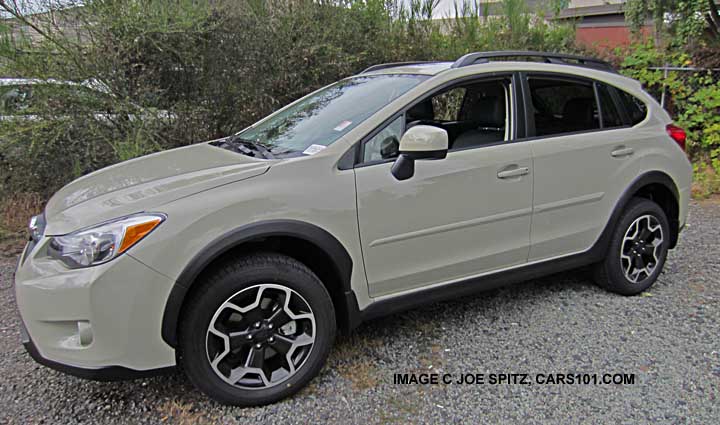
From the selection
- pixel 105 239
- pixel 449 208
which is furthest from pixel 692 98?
pixel 105 239

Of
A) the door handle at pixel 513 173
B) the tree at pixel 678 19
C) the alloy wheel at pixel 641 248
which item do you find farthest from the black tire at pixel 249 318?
the tree at pixel 678 19

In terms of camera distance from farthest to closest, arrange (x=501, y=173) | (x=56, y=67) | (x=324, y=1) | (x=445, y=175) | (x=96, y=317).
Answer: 1. (x=324, y=1)
2. (x=56, y=67)
3. (x=501, y=173)
4. (x=445, y=175)
5. (x=96, y=317)

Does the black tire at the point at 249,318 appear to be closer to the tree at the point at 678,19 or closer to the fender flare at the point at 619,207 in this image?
the fender flare at the point at 619,207

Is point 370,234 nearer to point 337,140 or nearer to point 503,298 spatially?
point 337,140

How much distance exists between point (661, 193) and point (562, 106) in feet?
3.57

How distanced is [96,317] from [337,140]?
55.8 inches

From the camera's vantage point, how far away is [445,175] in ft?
9.61

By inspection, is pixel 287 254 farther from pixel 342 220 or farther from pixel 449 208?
pixel 449 208

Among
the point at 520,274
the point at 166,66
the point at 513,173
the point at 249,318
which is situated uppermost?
the point at 166,66

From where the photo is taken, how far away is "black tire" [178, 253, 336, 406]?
7.91 feet

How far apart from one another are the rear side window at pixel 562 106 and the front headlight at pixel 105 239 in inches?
93.6

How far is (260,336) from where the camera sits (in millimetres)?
2559

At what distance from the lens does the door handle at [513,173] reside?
3.12 metres

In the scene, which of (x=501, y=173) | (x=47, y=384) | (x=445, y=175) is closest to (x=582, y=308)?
(x=501, y=173)
